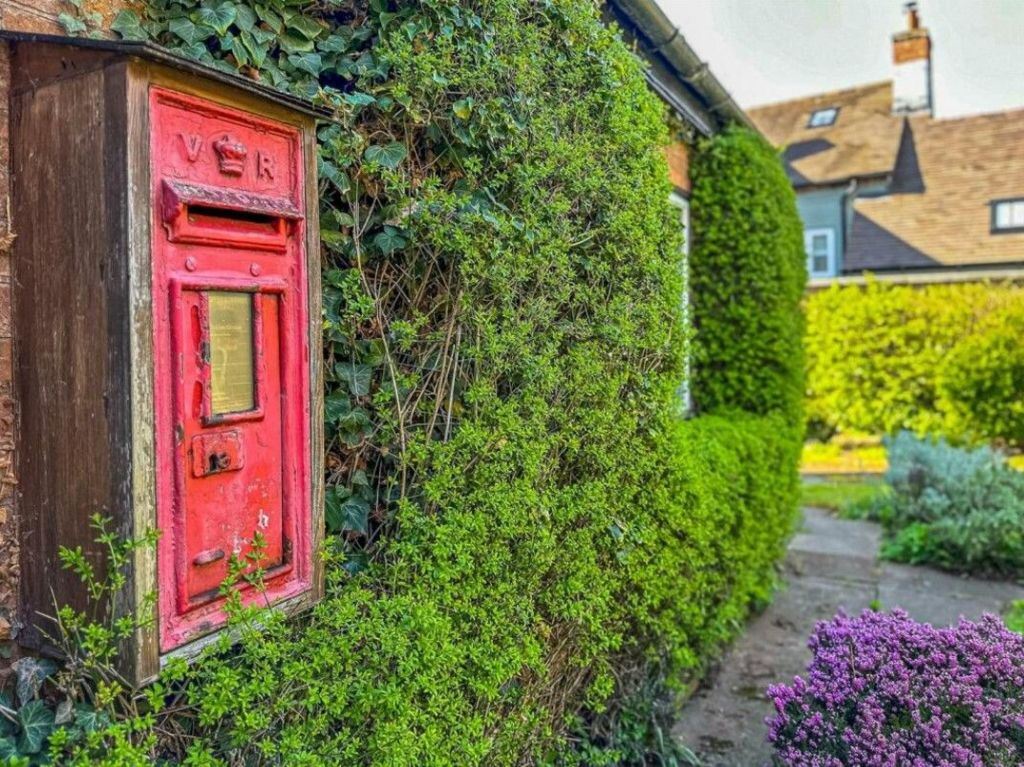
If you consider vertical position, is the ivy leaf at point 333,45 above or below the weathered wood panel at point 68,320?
above

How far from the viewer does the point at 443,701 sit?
2.23 metres

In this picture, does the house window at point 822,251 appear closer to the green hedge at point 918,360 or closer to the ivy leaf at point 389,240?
the green hedge at point 918,360

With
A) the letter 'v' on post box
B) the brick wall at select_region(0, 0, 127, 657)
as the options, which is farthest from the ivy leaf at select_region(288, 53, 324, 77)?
the brick wall at select_region(0, 0, 127, 657)

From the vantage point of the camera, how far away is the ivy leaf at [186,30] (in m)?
1.93

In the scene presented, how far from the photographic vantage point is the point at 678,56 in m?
5.05

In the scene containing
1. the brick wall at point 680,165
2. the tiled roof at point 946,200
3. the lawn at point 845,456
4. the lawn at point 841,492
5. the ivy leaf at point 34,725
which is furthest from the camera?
the tiled roof at point 946,200

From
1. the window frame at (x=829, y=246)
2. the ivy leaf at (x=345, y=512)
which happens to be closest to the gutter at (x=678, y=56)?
the ivy leaf at (x=345, y=512)

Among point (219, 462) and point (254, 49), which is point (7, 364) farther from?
point (254, 49)

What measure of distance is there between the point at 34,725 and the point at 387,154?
168 centimetres

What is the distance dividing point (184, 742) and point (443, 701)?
28.5 inches

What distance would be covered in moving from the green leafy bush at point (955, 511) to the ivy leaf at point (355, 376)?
6523mm

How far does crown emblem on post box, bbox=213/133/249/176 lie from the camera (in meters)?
1.73

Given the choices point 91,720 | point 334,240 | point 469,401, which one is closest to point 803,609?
point 469,401

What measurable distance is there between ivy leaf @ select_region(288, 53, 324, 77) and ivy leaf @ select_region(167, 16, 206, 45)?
0.28 metres
